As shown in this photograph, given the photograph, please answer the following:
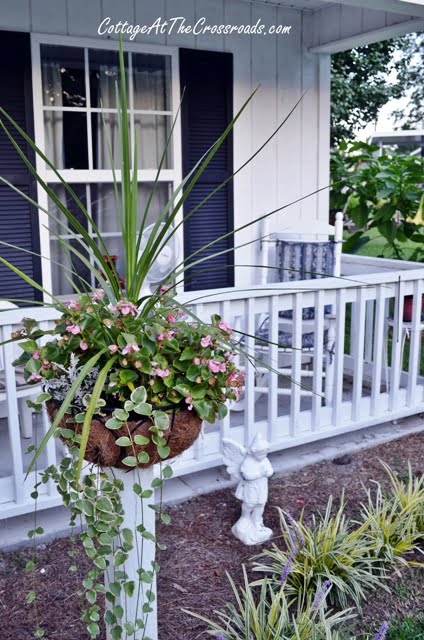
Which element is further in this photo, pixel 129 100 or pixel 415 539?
pixel 129 100

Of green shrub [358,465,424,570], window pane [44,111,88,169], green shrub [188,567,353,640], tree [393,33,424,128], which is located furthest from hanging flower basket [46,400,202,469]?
tree [393,33,424,128]

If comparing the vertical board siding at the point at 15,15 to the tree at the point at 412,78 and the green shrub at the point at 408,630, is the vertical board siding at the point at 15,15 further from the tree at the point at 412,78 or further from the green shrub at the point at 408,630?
the tree at the point at 412,78

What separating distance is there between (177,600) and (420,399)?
7.10 feet

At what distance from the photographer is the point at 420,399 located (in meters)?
4.16

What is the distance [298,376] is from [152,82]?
6.60ft

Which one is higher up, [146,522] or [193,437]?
[193,437]

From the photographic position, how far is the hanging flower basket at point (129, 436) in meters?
1.76

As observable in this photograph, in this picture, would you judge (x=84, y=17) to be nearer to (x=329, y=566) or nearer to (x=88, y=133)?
(x=88, y=133)

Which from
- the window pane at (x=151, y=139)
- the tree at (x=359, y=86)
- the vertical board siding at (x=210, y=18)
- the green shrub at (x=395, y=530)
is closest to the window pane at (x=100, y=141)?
the window pane at (x=151, y=139)

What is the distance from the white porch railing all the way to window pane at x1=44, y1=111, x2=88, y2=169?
1299 mm

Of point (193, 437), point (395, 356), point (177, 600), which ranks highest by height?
point (193, 437)

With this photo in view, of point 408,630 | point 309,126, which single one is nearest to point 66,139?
point 309,126

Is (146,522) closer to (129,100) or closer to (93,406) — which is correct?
(93,406)

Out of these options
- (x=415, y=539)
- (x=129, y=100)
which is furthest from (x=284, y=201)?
(x=415, y=539)
